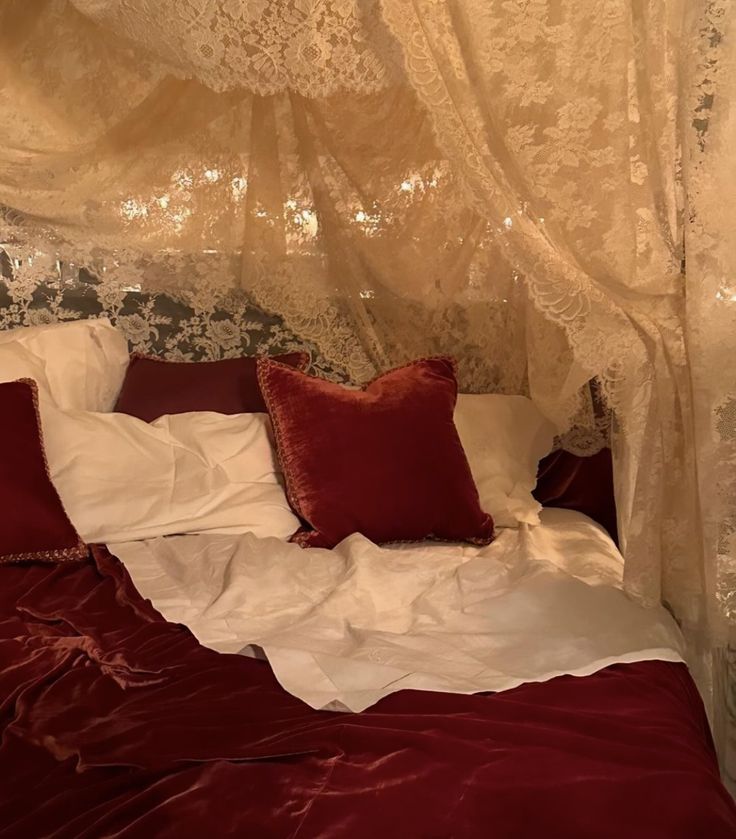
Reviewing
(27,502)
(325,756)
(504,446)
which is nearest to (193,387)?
(27,502)

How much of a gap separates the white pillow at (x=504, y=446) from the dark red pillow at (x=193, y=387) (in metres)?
0.49

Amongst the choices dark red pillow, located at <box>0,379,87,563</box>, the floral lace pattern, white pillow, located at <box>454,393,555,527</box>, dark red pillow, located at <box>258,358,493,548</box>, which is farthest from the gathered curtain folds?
dark red pillow, located at <box>0,379,87,563</box>

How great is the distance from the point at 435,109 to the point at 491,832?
1.06m

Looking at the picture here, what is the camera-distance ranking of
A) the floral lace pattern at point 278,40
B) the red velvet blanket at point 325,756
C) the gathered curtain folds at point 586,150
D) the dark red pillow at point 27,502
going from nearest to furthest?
the red velvet blanket at point 325,756 < the gathered curtain folds at point 586,150 < the floral lace pattern at point 278,40 < the dark red pillow at point 27,502

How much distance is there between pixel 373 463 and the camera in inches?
80.0

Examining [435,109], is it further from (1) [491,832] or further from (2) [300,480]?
(1) [491,832]

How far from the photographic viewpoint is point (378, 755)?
3.81ft

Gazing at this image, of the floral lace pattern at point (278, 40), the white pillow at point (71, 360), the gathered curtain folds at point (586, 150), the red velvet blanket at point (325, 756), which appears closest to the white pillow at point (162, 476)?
the white pillow at point (71, 360)

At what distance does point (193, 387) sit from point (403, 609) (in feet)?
3.19

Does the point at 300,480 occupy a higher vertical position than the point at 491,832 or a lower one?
higher

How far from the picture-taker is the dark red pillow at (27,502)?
6.14ft

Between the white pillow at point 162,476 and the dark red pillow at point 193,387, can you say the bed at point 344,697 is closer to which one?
the white pillow at point 162,476

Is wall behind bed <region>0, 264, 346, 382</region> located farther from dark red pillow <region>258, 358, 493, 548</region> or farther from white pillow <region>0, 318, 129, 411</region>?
dark red pillow <region>258, 358, 493, 548</region>

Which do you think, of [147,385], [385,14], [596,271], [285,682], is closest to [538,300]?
[596,271]
